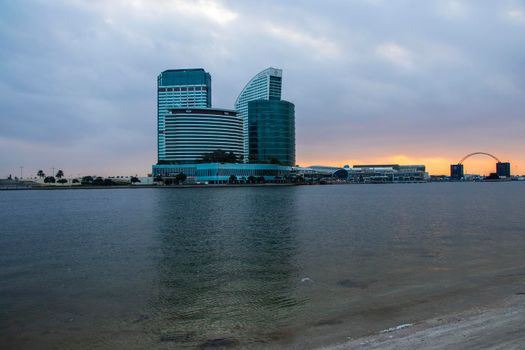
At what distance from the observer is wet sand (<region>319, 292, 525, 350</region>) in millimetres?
13047

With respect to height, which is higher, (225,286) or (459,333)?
(459,333)

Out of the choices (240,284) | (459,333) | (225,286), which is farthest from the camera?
(240,284)

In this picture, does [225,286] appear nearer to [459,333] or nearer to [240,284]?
[240,284]

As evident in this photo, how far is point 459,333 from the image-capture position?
46.6 ft

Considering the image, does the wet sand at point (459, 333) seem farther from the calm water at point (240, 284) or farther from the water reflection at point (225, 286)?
the water reflection at point (225, 286)

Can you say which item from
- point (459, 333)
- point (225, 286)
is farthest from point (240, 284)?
point (459, 333)

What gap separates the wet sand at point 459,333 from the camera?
1305 cm

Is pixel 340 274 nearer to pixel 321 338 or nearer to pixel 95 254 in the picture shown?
pixel 321 338

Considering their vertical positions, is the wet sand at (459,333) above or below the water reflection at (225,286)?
above

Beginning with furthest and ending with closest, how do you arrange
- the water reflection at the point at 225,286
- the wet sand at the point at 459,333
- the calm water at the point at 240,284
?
the water reflection at the point at 225,286 < the calm water at the point at 240,284 < the wet sand at the point at 459,333

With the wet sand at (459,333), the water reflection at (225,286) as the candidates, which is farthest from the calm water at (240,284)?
the wet sand at (459,333)

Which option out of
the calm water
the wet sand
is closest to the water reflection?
the calm water

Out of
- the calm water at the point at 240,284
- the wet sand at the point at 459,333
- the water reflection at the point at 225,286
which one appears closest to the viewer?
the wet sand at the point at 459,333

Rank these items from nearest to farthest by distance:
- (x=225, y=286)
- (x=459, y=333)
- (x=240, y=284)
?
1. (x=459, y=333)
2. (x=225, y=286)
3. (x=240, y=284)
